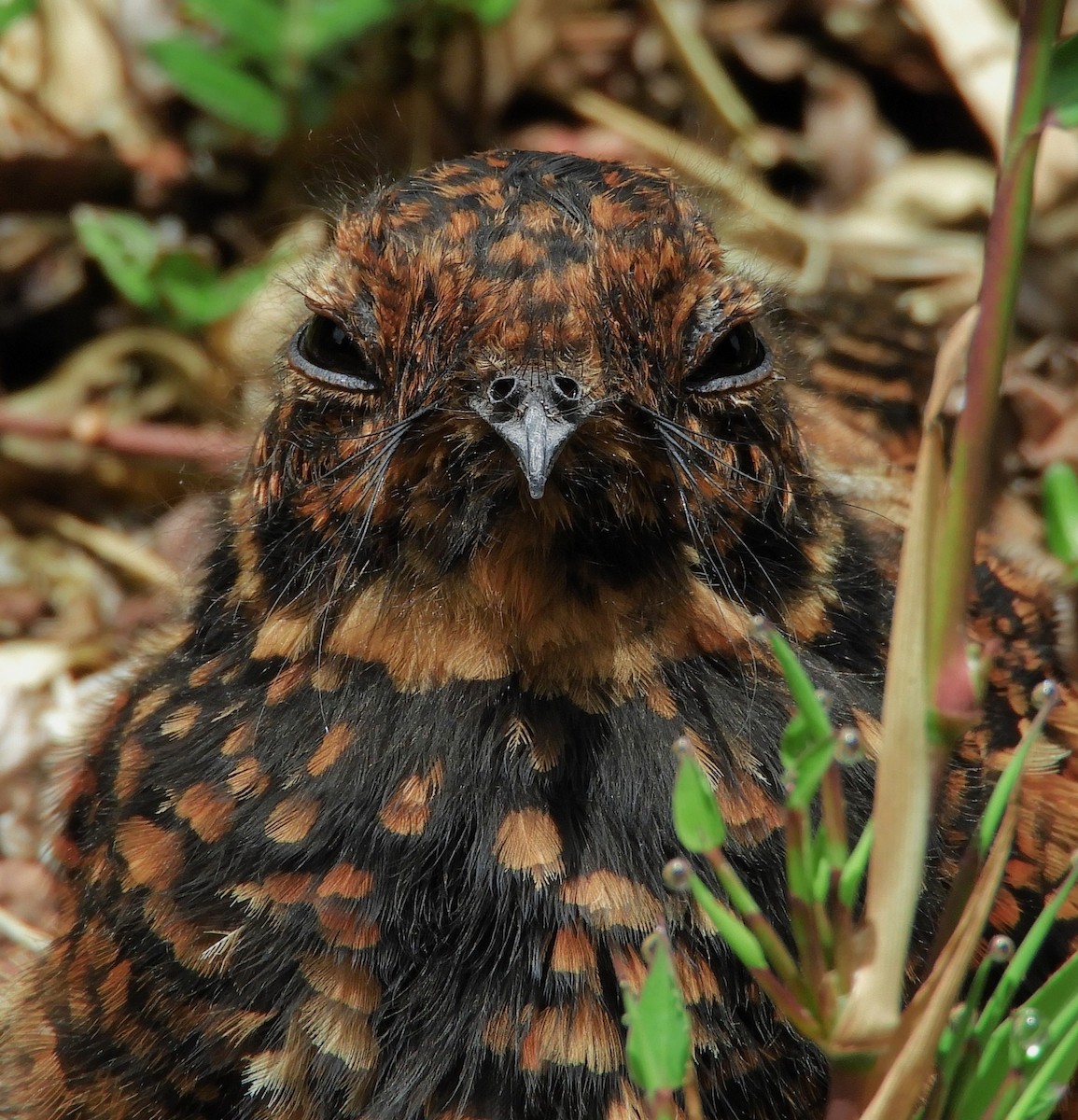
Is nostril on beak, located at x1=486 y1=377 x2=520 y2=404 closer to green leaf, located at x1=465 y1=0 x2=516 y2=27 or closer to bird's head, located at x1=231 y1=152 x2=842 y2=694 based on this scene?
bird's head, located at x1=231 y1=152 x2=842 y2=694

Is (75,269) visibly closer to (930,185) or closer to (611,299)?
(930,185)

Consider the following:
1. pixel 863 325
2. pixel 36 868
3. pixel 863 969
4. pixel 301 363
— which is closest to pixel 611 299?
pixel 301 363

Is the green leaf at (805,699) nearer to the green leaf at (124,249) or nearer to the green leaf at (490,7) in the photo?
the green leaf at (124,249)

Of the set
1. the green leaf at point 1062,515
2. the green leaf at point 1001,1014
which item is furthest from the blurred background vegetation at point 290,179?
the green leaf at point 1001,1014

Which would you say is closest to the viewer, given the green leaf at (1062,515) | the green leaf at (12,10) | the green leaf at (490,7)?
the green leaf at (1062,515)

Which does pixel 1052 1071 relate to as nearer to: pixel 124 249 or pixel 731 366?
pixel 731 366

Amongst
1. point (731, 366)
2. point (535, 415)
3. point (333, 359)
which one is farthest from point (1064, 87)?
point (333, 359)
